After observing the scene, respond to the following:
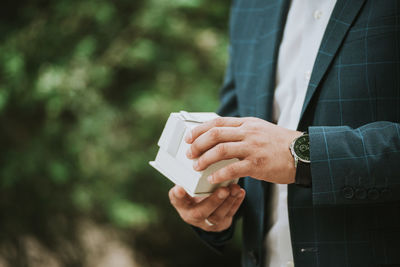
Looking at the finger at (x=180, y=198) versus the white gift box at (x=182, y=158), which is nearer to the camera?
the white gift box at (x=182, y=158)

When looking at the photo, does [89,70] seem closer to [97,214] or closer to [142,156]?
[142,156]

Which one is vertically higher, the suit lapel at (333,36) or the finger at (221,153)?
the suit lapel at (333,36)

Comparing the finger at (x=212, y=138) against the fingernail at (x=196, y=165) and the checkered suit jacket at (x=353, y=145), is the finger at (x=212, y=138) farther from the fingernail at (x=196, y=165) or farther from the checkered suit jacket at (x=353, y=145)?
the checkered suit jacket at (x=353, y=145)

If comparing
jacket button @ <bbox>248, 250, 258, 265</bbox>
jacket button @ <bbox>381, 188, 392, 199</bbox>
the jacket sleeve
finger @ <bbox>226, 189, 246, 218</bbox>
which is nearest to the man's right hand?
finger @ <bbox>226, 189, 246, 218</bbox>

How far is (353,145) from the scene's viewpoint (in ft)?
2.61

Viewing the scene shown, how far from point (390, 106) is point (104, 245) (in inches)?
87.9

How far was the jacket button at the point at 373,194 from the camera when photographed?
31.1 inches

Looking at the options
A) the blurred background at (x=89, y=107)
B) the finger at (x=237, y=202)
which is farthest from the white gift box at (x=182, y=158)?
the blurred background at (x=89, y=107)

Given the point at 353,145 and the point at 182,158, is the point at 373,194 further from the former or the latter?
the point at 182,158

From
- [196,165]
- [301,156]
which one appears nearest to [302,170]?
[301,156]

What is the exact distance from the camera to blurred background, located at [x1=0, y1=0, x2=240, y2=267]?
7.27 ft

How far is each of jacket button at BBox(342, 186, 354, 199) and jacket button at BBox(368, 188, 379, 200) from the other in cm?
4

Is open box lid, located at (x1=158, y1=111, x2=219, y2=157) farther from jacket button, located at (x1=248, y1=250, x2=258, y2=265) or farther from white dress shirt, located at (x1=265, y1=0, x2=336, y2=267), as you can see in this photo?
jacket button, located at (x1=248, y1=250, x2=258, y2=265)

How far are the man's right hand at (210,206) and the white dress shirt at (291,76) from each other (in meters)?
0.13
